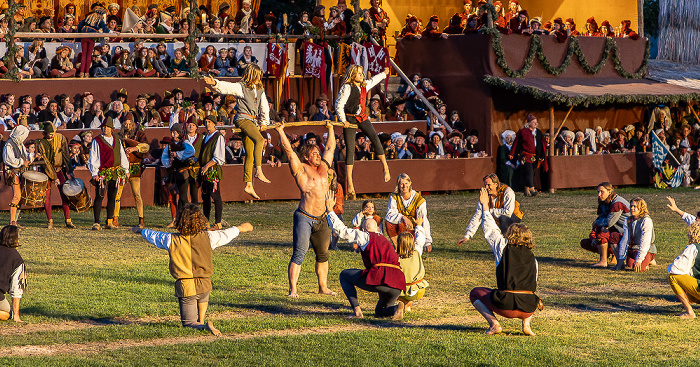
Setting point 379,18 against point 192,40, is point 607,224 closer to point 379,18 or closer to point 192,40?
point 192,40

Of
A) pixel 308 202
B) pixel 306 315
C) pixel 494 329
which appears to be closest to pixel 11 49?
pixel 308 202

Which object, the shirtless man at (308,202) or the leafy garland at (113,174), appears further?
the leafy garland at (113,174)

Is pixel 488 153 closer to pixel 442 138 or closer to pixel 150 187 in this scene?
pixel 442 138

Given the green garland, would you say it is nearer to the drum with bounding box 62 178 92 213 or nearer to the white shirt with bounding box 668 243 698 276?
the drum with bounding box 62 178 92 213

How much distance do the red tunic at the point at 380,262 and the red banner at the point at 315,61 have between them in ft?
53.7

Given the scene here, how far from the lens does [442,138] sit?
25.7m

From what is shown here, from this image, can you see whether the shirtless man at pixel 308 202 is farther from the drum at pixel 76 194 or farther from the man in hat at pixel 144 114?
the man in hat at pixel 144 114

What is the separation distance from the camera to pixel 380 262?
10125 mm

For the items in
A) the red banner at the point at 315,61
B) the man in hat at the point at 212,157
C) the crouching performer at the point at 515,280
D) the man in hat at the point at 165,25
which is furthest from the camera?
the red banner at the point at 315,61

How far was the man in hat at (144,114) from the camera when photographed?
22.5 metres

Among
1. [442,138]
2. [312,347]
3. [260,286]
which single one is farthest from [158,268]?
[442,138]

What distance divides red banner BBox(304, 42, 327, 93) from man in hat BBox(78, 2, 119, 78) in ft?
16.7

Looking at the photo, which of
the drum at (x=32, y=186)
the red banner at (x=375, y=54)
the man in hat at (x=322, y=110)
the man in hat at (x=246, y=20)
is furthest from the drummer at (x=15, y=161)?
the red banner at (x=375, y=54)

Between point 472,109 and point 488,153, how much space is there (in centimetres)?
135
